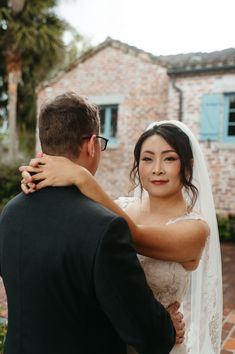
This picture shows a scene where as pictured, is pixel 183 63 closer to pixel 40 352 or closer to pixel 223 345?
pixel 223 345

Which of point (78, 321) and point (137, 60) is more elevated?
point (137, 60)

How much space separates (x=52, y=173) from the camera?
141cm

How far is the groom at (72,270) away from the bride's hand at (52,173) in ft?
0.09

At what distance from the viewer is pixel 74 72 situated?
13.7m

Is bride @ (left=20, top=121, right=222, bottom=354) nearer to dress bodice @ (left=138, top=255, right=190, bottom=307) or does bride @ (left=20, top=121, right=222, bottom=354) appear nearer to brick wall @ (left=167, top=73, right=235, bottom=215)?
dress bodice @ (left=138, top=255, right=190, bottom=307)

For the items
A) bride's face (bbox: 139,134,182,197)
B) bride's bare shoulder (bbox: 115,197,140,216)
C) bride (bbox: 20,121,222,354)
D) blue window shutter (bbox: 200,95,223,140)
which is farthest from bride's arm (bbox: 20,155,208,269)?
blue window shutter (bbox: 200,95,223,140)

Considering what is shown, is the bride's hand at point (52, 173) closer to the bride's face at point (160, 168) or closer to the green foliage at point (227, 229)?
the bride's face at point (160, 168)

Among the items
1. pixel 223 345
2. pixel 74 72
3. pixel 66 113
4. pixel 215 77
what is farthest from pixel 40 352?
pixel 74 72

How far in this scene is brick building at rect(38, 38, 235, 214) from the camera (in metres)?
10.8

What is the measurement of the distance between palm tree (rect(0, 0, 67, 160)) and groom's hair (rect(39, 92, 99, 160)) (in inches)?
545

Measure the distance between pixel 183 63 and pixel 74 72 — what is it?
13.9ft

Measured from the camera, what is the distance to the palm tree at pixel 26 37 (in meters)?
14.3

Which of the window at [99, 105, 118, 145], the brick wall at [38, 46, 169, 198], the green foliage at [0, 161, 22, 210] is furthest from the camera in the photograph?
the green foliage at [0, 161, 22, 210]

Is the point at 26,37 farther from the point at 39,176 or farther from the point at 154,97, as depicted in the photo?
the point at 39,176
